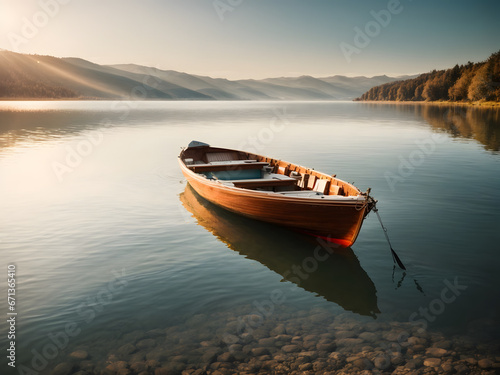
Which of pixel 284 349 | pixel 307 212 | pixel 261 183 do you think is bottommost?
pixel 284 349

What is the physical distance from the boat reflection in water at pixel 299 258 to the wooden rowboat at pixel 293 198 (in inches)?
24.9

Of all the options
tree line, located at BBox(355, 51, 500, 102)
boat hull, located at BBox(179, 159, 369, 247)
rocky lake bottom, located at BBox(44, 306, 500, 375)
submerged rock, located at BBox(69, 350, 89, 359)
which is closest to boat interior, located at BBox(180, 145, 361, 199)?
boat hull, located at BBox(179, 159, 369, 247)

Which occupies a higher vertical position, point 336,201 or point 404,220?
point 336,201

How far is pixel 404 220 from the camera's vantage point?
17141 millimetres

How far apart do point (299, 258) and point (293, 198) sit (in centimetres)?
207

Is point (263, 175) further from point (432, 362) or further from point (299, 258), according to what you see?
point (432, 362)

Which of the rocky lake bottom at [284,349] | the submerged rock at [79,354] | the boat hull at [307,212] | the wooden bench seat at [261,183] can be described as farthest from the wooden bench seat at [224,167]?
the submerged rock at [79,354]

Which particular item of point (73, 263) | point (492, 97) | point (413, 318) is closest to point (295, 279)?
point (413, 318)

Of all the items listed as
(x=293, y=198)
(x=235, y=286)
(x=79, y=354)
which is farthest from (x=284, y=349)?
(x=293, y=198)

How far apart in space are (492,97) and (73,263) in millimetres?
136439

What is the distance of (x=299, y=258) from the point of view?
1368 centimetres

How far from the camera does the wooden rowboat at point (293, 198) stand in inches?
511

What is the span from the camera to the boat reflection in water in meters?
11.2

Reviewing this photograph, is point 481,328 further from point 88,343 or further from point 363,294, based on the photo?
point 88,343
